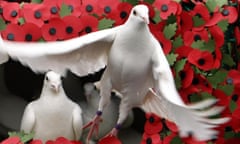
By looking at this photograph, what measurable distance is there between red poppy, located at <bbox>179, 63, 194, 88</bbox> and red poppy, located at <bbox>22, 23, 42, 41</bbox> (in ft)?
0.77

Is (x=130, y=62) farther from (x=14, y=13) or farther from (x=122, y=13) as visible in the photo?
(x=14, y=13)

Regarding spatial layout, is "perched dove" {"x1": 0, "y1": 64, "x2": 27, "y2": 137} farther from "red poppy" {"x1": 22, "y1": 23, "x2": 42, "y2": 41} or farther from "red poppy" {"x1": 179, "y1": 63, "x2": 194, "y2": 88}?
"red poppy" {"x1": 179, "y1": 63, "x2": 194, "y2": 88}

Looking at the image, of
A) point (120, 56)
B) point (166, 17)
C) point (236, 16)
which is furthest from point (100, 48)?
point (236, 16)

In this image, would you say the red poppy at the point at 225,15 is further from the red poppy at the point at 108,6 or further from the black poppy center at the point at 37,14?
the black poppy center at the point at 37,14

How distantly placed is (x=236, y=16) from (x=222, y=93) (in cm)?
14

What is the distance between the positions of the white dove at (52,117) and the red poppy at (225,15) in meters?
0.26

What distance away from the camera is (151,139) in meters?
0.90

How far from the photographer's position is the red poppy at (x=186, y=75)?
91cm

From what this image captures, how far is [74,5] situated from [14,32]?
0.11m

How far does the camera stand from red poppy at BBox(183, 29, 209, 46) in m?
0.93

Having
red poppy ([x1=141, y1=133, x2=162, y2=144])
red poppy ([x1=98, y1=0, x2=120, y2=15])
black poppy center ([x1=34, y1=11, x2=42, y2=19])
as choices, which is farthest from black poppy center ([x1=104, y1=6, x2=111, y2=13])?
red poppy ([x1=141, y1=133, x2=162, y2=144])

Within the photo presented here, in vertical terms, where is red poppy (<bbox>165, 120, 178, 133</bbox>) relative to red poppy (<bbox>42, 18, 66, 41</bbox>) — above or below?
below

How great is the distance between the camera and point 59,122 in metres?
0.90

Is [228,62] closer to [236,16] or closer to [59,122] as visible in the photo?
[236,16]
